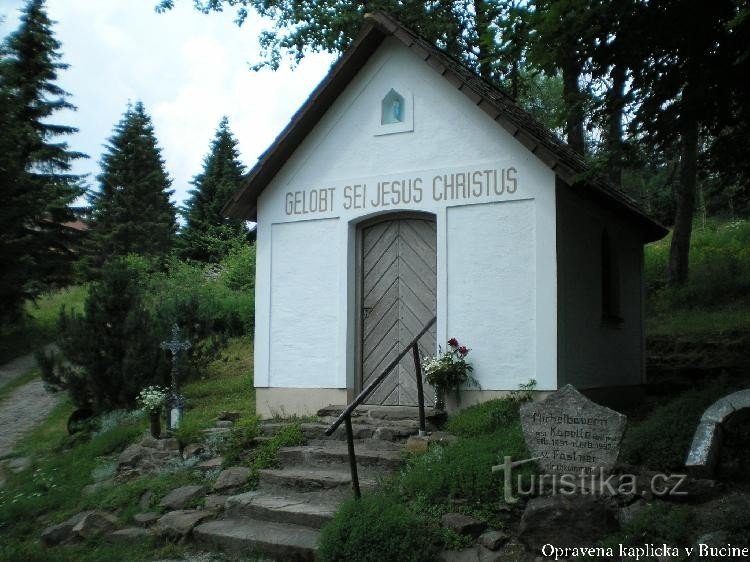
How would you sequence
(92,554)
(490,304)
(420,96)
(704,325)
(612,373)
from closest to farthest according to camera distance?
(92,554)
(490,304)
(420,96)
(612,373)
(704,325)

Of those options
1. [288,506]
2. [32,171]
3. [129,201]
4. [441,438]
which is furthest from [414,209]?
[129,201]

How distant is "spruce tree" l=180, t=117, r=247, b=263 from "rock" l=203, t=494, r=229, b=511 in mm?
23546

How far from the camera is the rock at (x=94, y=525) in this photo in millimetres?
7843

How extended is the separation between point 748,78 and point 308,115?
5.42 metres

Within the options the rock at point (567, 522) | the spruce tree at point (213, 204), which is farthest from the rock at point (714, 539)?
the spruce tree at point (213, 204)

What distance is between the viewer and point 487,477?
6.58 meters

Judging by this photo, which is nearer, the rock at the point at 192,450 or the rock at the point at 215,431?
the rock at the point at 192,450

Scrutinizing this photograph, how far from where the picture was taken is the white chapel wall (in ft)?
29.6

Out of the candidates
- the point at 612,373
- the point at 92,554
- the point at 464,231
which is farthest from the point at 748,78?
the point at 92,554

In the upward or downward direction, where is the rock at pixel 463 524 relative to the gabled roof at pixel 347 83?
downward

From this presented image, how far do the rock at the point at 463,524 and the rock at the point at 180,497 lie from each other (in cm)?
304

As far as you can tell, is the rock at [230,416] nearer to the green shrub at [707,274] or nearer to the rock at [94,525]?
the rock at [94,525]

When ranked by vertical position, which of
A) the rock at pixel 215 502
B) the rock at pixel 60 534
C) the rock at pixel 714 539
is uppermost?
the rock at pixel 714 539

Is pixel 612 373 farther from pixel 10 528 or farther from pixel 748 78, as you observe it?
pixel 10 528
